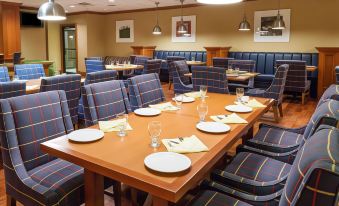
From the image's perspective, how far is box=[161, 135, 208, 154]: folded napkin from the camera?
4.58 ft

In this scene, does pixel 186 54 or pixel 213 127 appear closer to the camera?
pixel 213 127

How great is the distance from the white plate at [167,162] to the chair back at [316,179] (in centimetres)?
43

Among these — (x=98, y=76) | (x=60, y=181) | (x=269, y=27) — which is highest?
(x=269, y=27)

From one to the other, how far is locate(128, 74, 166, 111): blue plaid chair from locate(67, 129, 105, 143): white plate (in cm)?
93

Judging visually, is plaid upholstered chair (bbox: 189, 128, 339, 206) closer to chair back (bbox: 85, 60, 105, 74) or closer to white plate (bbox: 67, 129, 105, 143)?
white plate (bbox: 67, 129, 105, 143)

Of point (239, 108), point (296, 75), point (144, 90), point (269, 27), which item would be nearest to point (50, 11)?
point (144, 90)

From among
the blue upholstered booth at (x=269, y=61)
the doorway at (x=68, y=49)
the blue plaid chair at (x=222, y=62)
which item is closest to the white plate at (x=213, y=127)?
the blue plaid chair at (x=222, y=62)

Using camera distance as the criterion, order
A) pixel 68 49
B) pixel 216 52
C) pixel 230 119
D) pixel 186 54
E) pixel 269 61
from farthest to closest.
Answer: pixel 68 49 → pixel 186 54 → pixel 216 52 → pixel 269 61 → pixel 230 119

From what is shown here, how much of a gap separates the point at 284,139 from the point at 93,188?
157cm

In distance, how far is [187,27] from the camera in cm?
879

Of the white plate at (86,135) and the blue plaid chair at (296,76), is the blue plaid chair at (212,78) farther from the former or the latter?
the white plate at (86,135)

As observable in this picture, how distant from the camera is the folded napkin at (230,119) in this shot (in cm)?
187

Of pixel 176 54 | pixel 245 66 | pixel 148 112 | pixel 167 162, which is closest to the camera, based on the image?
pixel 167 162

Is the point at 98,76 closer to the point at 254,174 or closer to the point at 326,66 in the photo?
the point at 254,174
